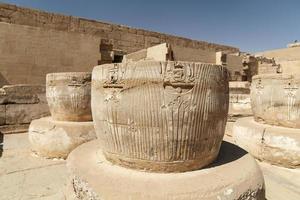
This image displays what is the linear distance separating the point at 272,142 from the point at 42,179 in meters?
3.09

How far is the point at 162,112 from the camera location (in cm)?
156

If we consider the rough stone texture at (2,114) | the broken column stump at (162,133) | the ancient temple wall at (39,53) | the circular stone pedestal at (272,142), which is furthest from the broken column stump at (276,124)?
the ancient temple wall at (39,53)

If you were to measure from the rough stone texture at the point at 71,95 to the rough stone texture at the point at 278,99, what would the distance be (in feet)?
8.93

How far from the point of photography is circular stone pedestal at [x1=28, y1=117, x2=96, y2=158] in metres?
3.40

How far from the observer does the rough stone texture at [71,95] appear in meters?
3.59

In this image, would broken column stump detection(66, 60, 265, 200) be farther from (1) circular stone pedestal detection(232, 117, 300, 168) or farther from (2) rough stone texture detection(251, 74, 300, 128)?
(2) rough stone texture detection(251, 74, 300, 128)

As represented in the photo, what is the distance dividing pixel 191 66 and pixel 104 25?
9.91 meters

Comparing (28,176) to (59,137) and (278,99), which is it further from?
(278,99)

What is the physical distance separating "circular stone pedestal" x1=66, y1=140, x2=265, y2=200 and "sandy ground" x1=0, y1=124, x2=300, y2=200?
853 mm

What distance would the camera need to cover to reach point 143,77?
1596 mm

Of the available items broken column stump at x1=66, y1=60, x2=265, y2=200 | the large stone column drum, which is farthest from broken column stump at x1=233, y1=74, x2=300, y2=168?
the large stone column drum

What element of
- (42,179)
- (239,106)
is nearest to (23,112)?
(42,179)

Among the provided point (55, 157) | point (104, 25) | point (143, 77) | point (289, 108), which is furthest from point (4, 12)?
point (289, 108)

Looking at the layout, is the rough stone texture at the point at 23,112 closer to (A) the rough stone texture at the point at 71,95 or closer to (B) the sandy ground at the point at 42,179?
(B) the sandy ground at the point at 42,179
